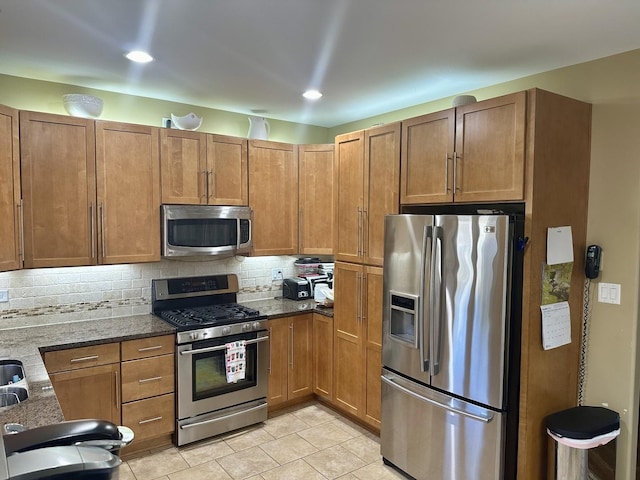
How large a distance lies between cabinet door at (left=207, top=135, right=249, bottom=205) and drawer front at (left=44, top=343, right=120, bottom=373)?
1.36 metres

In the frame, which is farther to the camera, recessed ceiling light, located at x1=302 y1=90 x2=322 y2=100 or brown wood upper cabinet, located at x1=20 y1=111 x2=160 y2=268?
recessed ceiling light, located at x1=302 y1=90 x2=322 y2=100

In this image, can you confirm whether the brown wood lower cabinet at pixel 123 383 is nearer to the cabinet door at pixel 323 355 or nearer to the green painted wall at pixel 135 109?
the cabinet door at pixel 323 355

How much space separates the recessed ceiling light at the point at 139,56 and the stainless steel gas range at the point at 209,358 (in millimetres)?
1761

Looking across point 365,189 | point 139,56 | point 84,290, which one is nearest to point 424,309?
point 365,189

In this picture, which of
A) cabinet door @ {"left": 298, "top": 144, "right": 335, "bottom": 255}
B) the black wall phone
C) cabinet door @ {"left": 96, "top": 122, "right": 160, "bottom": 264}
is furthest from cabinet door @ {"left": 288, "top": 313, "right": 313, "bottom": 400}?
the black wall phone

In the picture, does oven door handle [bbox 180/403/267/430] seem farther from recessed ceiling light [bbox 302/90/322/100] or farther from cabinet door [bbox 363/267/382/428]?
recessed ceiling light [bbox 302/90/322/100]

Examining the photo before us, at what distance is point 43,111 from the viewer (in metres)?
3.16

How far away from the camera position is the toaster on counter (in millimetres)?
4309

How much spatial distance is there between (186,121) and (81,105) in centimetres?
75

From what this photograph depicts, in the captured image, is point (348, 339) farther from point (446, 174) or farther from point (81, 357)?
point (81, 357)

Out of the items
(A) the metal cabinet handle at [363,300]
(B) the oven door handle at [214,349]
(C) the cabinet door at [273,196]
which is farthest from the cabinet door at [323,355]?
(C) the cabinet door at [273,196]

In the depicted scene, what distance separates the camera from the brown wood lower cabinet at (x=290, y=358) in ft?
12.3

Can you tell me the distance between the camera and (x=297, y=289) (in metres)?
4.30

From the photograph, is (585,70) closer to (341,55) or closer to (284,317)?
(341,55)
